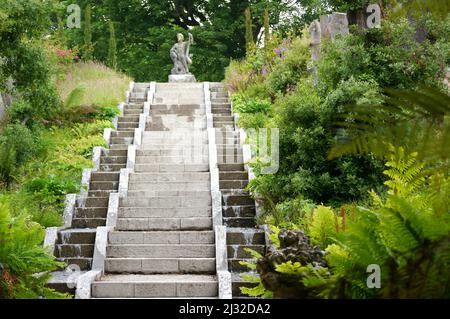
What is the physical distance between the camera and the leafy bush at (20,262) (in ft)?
18.3

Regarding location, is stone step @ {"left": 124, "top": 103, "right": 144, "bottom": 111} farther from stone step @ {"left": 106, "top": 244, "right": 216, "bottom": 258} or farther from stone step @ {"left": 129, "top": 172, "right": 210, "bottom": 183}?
stone step @ {"left": 106, "top": 244, "right": 216, "bottom": 258}

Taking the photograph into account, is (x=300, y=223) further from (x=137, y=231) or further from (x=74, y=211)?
(x=74, y=211)

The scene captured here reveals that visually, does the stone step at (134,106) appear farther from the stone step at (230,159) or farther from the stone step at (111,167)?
the stone step at (230,159)

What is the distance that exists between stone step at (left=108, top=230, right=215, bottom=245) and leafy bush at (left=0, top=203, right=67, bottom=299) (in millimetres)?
5504

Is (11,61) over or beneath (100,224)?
over

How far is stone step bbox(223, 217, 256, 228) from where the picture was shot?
13.1 meters

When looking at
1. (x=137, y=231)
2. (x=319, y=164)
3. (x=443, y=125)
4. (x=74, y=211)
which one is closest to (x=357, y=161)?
(x=319, y=164)

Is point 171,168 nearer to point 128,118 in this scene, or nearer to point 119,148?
point 119,148

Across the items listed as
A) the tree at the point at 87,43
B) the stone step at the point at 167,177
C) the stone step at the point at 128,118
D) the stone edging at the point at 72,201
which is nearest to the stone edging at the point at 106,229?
the stone step at the point at 167,177

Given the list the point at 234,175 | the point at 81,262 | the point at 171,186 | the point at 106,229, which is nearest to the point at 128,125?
the point at 171,186

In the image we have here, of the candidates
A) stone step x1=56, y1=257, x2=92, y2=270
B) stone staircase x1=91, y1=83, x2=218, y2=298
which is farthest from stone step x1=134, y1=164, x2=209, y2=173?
stone step x1=56, y1=257, x2=92, y2=270

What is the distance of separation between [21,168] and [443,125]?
13.7 m

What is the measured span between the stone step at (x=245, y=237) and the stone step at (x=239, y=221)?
1.05m

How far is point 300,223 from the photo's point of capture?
10961mm
